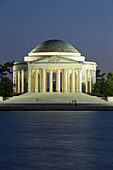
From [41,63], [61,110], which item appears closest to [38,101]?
[41,63]

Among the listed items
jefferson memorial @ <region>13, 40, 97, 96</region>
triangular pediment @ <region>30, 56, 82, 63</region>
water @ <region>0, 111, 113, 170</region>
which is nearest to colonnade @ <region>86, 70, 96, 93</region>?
jefferson memorial @ <region>13, 40, 97, 96</region>

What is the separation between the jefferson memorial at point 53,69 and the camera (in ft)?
450

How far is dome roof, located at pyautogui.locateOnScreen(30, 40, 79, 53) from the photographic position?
148m

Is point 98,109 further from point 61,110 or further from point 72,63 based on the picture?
point 72,63

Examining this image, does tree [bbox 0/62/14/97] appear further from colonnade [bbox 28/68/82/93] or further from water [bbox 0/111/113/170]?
water [bbox 0/111/113/170]

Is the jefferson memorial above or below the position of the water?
above

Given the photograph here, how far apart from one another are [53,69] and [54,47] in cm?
988

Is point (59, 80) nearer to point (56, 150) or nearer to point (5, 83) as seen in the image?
point (5, 83)

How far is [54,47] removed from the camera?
149 m

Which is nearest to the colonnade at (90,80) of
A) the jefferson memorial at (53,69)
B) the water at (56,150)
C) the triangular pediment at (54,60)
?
the jefferson memorial at (53,69)

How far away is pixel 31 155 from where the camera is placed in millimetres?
24969

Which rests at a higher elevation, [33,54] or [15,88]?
[33,54]

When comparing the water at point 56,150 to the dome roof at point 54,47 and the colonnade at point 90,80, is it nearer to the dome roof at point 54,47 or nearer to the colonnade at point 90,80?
the dome roof at point 54,47

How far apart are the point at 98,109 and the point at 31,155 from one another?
55.8 m
